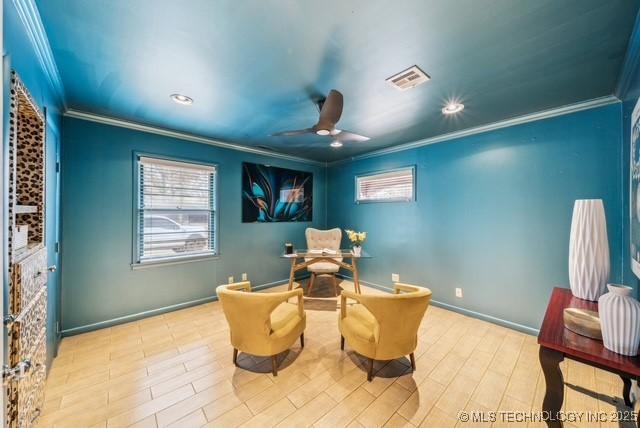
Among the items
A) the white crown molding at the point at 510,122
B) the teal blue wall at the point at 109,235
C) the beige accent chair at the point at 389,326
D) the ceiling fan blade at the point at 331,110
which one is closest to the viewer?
the beige accent chair at the point at 389,326

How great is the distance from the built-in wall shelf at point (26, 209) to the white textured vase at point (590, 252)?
3.54m

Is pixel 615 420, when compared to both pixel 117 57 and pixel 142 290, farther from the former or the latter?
pixel 142 290

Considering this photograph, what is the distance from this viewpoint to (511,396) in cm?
181

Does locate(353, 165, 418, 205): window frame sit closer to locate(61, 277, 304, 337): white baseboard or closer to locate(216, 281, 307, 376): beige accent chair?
locate(216, 281, 307, 376): beige accent chair

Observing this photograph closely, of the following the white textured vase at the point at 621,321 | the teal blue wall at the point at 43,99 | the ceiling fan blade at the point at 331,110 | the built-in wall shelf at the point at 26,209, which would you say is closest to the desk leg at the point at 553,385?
the white textured vase at the point at 621,321

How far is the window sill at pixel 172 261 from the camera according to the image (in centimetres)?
300

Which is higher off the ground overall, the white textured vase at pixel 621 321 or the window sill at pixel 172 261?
the white textured vase at pixel 621 321

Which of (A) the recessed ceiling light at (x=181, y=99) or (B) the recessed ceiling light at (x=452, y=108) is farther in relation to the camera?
(B) the recessed ceiling light at (x=452, y=108)

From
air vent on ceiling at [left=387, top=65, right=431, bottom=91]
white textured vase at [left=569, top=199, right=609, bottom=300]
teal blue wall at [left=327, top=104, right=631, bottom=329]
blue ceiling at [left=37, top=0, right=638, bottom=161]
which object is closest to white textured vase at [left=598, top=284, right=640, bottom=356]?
white textured vase at [left=569, top=199, right=609, bottom=300]

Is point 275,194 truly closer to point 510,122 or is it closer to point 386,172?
point 386,172

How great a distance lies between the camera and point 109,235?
281cm

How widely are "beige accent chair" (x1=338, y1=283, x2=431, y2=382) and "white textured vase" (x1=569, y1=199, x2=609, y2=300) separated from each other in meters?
1.07

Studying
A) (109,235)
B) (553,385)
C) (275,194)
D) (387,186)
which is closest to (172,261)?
(109,235)

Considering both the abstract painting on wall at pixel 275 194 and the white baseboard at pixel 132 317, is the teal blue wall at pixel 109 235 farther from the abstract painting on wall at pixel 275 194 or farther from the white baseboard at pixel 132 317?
the abstract painting on wall at pixel 275 194
